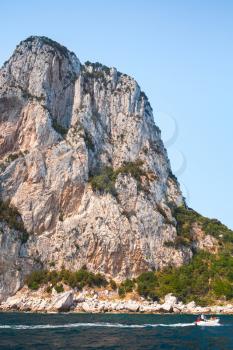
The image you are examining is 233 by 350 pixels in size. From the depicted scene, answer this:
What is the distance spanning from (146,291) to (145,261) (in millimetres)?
13993

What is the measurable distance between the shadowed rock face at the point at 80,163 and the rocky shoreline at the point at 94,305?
32.6 feet

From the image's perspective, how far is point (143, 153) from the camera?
508 feet

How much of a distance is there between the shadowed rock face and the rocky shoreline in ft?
32.6

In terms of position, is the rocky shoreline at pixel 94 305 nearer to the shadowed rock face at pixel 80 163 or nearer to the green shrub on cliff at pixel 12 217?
the shadowed rock face at pixel 80 163

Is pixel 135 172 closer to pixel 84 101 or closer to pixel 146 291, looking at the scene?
pixel 84 101

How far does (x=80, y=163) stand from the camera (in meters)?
141

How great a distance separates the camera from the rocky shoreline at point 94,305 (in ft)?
335

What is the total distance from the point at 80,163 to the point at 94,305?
1938 inches

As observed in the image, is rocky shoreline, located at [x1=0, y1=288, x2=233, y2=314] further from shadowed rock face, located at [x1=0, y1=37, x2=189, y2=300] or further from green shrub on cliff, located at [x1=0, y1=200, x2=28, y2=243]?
green shrub on cliff, located at [x1=0, y1=200, x2=28, y2=243]

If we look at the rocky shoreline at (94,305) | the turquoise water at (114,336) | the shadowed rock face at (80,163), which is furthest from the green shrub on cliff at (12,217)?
the turquoise water at (114,336)

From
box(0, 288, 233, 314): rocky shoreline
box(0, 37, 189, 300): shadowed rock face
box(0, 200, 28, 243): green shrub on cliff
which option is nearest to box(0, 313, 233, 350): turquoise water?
box(0, 288, 233, 314): rocky shoreline

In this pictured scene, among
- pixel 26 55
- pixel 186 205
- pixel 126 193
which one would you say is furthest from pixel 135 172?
pixel 26 55

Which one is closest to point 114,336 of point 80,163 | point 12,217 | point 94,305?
point 94,305

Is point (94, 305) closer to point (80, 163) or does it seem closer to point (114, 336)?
point (80, 163)
